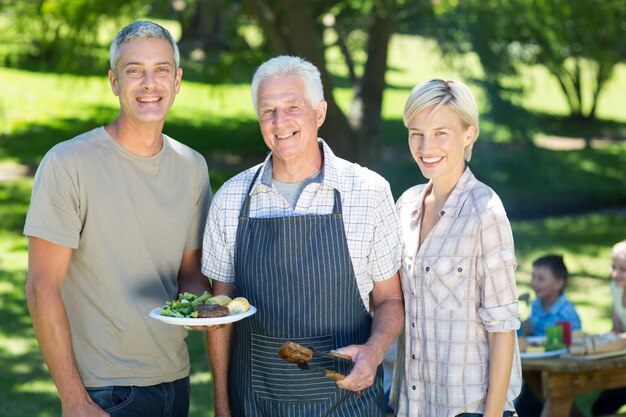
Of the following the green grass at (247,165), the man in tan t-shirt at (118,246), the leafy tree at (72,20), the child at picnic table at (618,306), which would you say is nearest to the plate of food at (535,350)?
the child at picnic table at (618,306)

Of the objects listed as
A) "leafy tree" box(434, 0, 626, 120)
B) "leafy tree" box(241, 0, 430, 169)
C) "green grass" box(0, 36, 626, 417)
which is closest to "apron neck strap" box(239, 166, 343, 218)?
"green grass" box(0, 36, 626, 417)

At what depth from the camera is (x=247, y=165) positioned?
14.8 meters

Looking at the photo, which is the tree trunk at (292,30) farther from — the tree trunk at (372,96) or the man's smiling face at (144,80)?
the man's smiling face at (144,80)

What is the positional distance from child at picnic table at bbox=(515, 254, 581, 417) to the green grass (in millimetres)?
920

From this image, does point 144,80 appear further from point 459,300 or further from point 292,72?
point 459,300

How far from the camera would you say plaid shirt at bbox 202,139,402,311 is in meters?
2.76

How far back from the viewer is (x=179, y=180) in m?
2.92

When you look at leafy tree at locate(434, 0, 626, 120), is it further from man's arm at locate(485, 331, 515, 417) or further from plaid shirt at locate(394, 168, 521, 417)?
man's arm at locate(485, 331, 515, 417)

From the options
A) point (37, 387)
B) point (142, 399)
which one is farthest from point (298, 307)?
point (37, 387)

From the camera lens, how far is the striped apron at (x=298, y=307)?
2.74m

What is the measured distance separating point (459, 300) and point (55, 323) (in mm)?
1160

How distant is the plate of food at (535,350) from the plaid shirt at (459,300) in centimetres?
160

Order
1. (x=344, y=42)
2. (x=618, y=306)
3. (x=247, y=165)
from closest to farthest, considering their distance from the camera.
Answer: (x=618, y=306) → (x=344, y=42) → (x=247, y=165)

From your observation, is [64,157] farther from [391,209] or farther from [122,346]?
[391,209]
